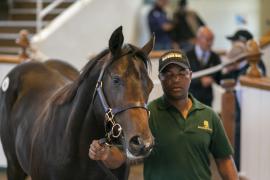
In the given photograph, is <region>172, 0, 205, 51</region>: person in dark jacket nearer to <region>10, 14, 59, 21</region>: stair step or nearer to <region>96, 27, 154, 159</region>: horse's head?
<region>10, 14, 59, 21</region>: stair step

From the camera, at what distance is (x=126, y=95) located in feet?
8.52

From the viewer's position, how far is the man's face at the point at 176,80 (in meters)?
2.84

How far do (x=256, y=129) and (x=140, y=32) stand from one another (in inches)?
205

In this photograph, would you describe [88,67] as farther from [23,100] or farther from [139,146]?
[23,100]

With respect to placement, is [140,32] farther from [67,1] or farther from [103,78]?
[103,78]

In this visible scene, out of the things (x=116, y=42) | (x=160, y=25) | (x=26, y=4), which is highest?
(x=26, y=4)

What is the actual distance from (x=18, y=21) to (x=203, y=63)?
4.57 m

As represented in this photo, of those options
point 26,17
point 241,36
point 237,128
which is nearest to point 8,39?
point 26,17

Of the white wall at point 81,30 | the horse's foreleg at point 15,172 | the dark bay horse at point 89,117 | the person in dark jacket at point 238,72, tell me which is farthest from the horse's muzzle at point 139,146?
the white wall at point 81,30

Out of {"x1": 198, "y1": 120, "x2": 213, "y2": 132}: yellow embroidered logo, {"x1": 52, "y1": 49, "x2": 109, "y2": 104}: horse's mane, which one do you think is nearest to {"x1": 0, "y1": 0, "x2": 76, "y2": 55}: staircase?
{"x1": 52, "y1": 49, "x2": 109, "y2": 104}: horse's mane

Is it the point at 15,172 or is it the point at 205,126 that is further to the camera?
the point at 15,172

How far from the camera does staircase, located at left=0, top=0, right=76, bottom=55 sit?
952 centimetres

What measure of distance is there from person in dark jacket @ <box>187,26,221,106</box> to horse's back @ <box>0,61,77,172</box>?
2264mm

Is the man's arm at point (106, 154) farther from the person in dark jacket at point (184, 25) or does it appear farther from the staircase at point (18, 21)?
the staircase at point (18, 21)
